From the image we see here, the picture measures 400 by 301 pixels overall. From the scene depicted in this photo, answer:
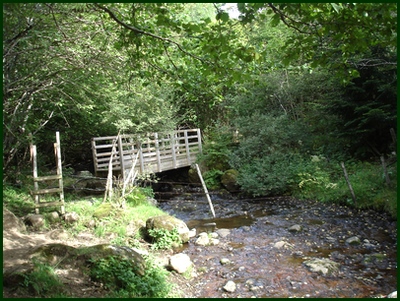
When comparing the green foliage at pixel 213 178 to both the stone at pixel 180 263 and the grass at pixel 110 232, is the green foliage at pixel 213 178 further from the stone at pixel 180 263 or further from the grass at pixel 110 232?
the stone at pixel 180 263

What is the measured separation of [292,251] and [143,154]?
7.71 metres

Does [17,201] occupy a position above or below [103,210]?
above

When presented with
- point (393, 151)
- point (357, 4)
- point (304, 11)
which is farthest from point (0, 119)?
point (393, 151)

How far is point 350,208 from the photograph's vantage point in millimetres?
8992

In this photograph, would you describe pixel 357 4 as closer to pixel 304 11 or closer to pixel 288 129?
pixel 304 11

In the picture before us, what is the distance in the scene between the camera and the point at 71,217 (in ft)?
24.0

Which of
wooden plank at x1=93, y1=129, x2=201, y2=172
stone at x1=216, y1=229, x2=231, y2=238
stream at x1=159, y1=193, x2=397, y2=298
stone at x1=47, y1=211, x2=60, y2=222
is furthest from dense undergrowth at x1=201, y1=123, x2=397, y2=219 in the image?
stone at x1=47, y1=211, x2=60, y2=222

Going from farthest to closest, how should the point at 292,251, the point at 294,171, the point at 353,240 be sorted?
1. the point at 294,171
2. the point at 353,240
3. the point at 292,251

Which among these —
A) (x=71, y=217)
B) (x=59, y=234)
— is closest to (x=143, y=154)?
(x=71, y=217)

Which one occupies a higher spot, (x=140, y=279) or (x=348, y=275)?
(x=140, y=279)

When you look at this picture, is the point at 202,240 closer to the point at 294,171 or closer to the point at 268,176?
the point at 268,176

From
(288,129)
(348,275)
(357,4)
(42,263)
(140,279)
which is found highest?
(357,4)

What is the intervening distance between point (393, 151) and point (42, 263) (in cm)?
1102

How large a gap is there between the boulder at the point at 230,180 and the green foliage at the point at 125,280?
826 cm
